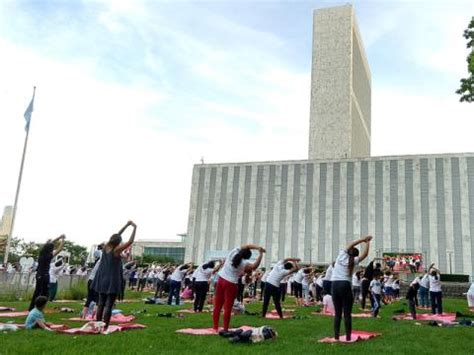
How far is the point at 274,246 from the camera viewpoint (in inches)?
3324

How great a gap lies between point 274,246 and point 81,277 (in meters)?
61.9

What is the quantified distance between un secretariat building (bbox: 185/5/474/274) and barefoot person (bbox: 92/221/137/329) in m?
63.8

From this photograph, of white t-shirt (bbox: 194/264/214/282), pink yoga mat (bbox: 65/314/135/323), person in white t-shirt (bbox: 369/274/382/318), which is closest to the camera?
pink yoga mat (bbox: 65/314/135/323)

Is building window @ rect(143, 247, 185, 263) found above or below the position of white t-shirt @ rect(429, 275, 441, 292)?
above

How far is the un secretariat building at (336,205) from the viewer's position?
7600 cm

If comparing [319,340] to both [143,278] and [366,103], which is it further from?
[366,103]

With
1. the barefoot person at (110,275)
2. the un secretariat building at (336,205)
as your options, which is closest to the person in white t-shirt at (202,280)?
the barefoot person at (110,275)

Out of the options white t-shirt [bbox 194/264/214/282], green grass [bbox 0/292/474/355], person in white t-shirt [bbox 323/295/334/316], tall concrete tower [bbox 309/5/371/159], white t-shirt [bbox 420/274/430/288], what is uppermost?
tall concrete tower [bbox 309/5/371/159]

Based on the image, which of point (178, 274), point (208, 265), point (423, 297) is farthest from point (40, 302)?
point (423, 297)

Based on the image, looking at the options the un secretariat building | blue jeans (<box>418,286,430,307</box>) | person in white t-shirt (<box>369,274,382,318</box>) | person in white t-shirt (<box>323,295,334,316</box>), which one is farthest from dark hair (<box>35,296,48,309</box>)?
the un secretariat building

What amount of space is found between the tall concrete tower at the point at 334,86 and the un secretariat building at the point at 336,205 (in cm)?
51

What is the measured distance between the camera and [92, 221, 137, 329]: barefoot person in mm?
9289

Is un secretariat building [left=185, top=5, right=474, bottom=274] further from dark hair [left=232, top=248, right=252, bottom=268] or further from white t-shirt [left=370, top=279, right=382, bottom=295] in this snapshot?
dark hair [left=232, top=248, right=252, bottom=268]

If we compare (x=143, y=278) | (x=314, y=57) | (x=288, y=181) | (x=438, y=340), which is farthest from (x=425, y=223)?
(x=438, y=340)
